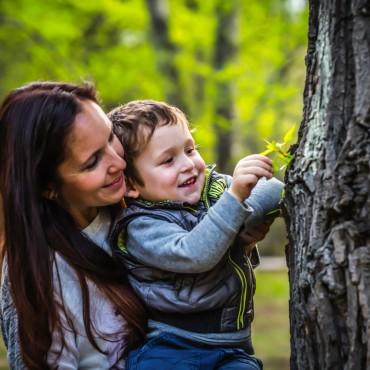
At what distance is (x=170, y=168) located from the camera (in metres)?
2.32

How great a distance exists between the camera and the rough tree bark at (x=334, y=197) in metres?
1.75

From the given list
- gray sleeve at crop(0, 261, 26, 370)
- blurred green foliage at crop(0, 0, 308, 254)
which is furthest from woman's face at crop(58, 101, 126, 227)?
blurred green foliage at crop(0, 0, 308, 254)

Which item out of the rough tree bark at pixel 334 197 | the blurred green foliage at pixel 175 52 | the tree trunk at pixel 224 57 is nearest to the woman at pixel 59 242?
the rough tree bark at pixel 334 197

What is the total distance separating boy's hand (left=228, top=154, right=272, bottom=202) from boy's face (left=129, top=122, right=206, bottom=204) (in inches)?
9.9

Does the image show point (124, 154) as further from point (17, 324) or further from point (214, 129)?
point (214, 129)

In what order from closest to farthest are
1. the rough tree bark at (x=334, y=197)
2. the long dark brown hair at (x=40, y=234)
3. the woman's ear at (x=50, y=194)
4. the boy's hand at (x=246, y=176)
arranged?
the rough tree bark at (x=334, y=197) < the boy's hand at (x=246, y=176) < the long dark brown hair at (x=40, y=234) < the woman's ear at (x=50, y=194)

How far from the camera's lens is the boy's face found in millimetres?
2320

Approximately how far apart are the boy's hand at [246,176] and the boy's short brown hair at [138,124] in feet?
1.20

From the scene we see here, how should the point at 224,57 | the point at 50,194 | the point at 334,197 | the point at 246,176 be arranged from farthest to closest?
the point at 224,57 → the point at 50,194 → the point at 246,176 → the point at 334,197

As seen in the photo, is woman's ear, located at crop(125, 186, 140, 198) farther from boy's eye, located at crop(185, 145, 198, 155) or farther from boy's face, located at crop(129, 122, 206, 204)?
boy's eye, located at crop(185, 145, 198, 155)

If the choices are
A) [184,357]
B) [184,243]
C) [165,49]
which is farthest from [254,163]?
[165,49]

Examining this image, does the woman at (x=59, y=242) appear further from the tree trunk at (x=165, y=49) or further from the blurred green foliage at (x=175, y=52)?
the tree trunk at (x=165, y=49)

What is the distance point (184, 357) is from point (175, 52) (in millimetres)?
8351

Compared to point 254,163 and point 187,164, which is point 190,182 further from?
point 254,163
